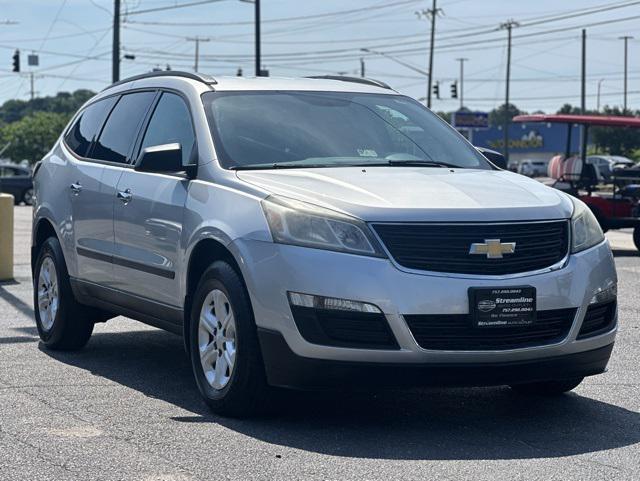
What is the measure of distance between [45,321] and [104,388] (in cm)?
176

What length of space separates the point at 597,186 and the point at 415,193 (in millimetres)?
16215

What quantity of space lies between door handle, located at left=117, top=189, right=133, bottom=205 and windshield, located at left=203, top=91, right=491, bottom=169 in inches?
29.7

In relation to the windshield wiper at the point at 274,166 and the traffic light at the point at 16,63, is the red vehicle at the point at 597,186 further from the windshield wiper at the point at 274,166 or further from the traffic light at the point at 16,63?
the traffic light at the point at 16,63

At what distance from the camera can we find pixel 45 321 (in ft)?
29.5

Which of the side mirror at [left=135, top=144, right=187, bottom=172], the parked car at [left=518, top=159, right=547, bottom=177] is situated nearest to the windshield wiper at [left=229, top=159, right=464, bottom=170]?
the side mirror at [left=135, top=144, right=187, bottom=172]

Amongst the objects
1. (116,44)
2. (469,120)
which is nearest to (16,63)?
(116,44)

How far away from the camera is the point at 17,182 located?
44.4m

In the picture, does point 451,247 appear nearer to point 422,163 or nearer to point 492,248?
point 492,248

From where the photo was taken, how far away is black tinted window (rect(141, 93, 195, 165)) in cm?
739

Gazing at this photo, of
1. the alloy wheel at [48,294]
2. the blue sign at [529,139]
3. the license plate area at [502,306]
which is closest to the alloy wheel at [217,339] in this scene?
the license plate area at [502,306]

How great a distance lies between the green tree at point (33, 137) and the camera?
127062 mm

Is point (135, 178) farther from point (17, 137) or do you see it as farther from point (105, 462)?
point (17, 137)

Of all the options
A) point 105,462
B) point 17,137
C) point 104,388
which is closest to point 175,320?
point 104,388

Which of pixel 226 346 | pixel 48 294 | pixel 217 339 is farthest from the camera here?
pixel 48 294
